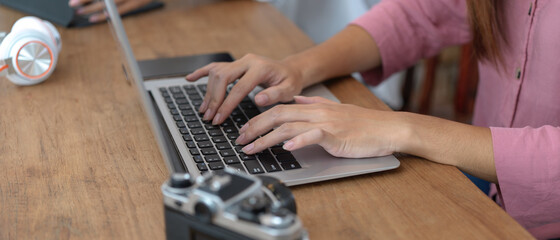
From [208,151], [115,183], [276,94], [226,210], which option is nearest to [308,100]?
[276,94]

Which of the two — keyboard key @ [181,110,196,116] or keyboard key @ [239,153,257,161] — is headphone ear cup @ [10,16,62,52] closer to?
keyboard key @ [181,110,196,116]

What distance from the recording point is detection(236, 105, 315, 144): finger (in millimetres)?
726

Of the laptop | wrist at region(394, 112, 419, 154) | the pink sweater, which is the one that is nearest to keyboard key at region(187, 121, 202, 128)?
the laptop

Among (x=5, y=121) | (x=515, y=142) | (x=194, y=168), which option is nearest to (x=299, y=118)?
(x=194, y=168)

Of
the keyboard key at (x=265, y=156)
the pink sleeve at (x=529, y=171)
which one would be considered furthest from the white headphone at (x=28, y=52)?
the pink sleeve at (x=529, y=171)

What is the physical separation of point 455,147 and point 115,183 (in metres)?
0.40

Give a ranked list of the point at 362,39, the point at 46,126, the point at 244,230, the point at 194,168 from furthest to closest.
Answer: the point at 362,39
the point at 46,126
the point at 194,168
the point at 244,230

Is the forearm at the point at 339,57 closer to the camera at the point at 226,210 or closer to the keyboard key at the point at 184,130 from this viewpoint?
the keyboard key at the point at 184,130

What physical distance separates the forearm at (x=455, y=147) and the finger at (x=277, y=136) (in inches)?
4.9

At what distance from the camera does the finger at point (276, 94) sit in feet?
2.72

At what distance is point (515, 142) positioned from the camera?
0.71 m

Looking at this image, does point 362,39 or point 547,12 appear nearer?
point 547,12

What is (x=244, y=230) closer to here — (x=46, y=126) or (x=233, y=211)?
(x=233, y=211)

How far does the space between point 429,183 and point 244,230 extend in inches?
11.8
